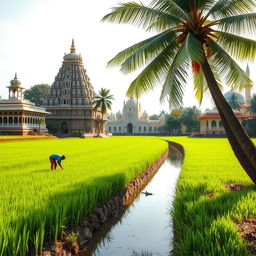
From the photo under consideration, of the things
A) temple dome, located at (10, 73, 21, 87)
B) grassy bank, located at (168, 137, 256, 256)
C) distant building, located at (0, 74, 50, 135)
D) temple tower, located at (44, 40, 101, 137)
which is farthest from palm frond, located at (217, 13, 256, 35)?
temple tower, located at (44, 40, 101, 137)

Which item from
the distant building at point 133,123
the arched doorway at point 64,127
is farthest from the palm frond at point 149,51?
the distant building at point 133,123

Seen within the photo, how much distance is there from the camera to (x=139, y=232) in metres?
8.41

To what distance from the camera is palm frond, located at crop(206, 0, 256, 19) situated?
342 inches

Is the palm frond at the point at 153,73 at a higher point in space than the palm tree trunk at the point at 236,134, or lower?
higher

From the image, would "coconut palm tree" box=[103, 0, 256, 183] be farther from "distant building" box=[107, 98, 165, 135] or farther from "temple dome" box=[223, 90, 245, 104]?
"distant building" box=[107, 98, 165, 135]

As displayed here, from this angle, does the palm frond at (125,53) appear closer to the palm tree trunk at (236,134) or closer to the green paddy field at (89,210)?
the palm tree trunk at (236,134)

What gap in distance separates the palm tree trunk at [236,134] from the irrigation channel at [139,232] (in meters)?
2.97

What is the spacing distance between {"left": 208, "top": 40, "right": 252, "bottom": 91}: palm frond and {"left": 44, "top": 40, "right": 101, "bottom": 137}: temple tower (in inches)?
2444

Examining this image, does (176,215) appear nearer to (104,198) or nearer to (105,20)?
(104,198)

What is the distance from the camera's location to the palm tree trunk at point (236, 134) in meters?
7.58

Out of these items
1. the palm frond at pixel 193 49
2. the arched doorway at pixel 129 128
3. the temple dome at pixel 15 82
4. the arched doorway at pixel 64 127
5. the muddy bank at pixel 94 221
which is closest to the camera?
the muddy bank at pixel 94 221

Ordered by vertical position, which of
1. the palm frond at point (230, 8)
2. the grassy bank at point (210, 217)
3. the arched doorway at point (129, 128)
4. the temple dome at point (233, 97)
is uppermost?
the temple dome at point (233, 97)

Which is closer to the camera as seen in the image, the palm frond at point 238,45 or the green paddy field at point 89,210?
the green paddy field at point 89,210

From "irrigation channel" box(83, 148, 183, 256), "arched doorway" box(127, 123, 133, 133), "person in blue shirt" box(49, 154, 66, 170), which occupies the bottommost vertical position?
"irrigation channel" box(83, 148, 183, 256)
